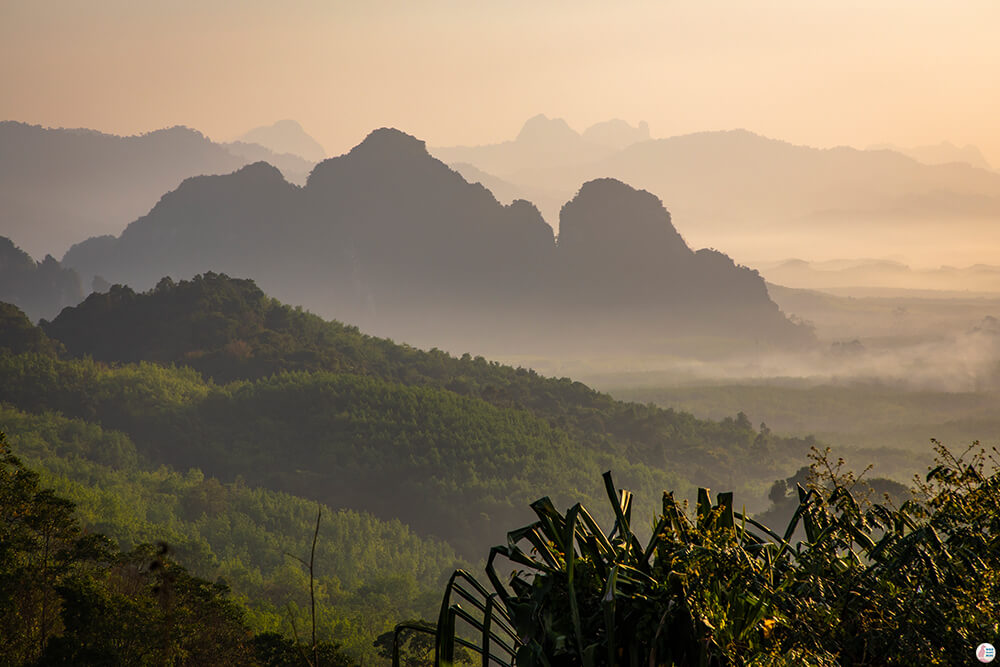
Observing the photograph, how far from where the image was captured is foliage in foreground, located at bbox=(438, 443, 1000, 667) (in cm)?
296

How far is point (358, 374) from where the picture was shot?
10281cm

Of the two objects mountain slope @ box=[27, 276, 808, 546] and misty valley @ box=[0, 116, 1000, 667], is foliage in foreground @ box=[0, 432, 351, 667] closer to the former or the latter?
misty valley @ box=[0, 116, 1000, 667]

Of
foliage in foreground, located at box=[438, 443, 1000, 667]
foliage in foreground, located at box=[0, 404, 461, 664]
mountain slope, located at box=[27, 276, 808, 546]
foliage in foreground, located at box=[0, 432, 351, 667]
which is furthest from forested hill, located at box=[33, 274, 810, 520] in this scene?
foliage in foreground, located at box=[438, 443, 1000, 667]

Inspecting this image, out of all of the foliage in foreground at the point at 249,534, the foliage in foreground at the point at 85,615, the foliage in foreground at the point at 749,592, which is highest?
the foliage in foreground at the point at 749,592

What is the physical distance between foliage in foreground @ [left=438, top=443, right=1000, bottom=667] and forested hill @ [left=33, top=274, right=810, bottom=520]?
8550 cm

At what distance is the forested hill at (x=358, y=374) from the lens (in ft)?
298

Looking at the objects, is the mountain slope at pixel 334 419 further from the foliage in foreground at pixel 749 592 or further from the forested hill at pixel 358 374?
the foliage in foreground at pixel 749 592

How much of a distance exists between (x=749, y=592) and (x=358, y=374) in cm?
10132

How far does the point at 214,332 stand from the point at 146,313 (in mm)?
11168

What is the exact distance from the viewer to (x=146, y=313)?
109 metres

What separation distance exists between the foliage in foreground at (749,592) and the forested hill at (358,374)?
85.5 meters

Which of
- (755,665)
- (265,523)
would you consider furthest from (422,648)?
(265,523)

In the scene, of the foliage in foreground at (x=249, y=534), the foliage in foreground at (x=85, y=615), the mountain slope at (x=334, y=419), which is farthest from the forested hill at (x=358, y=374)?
the foliage in foreground at (x=85, y=615)

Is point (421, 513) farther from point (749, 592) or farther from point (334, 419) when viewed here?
point (749, 592)
